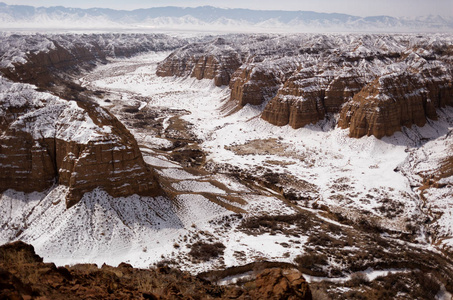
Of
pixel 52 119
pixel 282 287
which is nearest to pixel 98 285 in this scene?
pixel 282 287

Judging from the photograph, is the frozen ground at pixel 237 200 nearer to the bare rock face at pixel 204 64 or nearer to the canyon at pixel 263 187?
the canyon at pixel 263 187

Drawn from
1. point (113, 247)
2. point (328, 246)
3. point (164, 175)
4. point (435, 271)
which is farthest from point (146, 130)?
point (435, 271)

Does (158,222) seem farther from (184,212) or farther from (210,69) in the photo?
(210,69)

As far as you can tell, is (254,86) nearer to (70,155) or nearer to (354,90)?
(354,90)

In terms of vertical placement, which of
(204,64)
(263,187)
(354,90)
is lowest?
(263,187)

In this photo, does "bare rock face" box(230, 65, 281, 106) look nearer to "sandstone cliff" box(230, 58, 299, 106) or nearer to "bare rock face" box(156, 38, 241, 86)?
"sandstone cliff" box(230, 58, 299, 106)

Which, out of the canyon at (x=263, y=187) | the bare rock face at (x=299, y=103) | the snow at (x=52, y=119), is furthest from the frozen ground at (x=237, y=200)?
the snow at (x=52, y=119)
